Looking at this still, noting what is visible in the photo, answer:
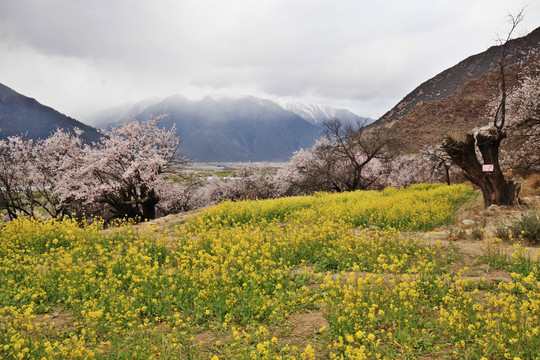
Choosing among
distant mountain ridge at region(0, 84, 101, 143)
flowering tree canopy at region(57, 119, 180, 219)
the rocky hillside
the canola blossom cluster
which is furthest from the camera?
distant mountain ridge at region(0, 84, 101, 143)

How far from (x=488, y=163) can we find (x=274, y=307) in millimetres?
14360

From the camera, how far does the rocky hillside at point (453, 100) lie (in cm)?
6262

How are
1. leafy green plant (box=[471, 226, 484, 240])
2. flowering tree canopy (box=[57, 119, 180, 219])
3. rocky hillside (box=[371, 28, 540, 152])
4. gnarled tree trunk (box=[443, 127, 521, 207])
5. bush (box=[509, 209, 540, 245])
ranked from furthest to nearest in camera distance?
rocky hillside (box=[371, 28, 540, 152]) → flowering tree canopy (box=[57, 119, 180, 219]) → gnarled tree trunk (box=[443, 127, 521, 207]) → leafy green plant (box=[471, 226, 484, 240]) → bush (box=[509, 209, 540, 245])

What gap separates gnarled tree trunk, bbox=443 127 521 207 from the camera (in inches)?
544

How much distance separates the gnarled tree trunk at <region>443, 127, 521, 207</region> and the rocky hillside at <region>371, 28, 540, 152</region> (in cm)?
4402

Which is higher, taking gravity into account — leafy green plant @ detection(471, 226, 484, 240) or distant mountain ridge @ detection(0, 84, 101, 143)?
distant mountain ridge @ detection(0, 84, 101, 143)

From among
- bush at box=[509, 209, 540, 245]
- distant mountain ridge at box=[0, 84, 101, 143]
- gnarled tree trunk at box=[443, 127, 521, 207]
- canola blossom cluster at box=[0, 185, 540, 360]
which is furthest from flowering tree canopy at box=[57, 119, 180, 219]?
distant mountain ridge at box=[0, 84, 101, 143]

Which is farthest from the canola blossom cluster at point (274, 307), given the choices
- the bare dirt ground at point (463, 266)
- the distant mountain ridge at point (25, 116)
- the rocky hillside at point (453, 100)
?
the distant mountain ridge at point (25, 116)

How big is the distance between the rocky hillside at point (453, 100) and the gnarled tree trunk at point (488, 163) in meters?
44.0

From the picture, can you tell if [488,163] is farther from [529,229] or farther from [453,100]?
[453,100]

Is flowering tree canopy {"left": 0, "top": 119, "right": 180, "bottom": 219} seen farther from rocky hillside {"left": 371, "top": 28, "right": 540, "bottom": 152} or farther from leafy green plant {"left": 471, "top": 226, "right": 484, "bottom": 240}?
rocky hillside {"left": 371, "top": 28, "right": 540, "bottom": 152}

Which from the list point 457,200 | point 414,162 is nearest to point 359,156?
point 414,162

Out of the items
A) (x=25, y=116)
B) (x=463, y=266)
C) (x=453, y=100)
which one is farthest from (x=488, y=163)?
(x=25, y=116)

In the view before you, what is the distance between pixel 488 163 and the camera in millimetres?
14211
